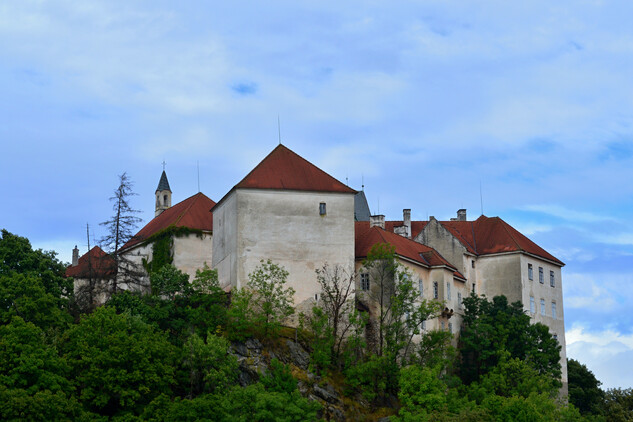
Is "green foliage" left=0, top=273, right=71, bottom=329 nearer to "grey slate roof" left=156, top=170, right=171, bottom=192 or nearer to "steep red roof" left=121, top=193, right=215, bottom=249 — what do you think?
"steep red roof" left=121, top=193, right=215, bottom=249

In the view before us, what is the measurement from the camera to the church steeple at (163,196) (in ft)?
349

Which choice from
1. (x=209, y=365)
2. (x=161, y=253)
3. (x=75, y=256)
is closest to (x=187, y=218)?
(x=161, y=253)

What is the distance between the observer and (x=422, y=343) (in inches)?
2945

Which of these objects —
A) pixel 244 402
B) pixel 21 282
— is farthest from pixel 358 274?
pixel 21 282

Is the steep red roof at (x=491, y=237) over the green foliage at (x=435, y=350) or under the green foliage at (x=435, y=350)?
over

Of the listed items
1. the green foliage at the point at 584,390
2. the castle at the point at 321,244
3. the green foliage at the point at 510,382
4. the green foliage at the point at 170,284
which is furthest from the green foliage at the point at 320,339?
the green foliage at the point at 584,390

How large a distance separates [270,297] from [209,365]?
7.29 meters

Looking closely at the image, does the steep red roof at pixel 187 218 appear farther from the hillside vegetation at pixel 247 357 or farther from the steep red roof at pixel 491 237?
the steep red roof at pixel 491 237

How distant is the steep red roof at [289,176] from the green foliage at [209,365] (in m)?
12.8

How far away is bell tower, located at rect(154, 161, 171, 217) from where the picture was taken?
10626cm

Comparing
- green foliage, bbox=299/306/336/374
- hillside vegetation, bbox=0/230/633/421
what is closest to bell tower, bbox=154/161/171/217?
hillside vegetation, bbox=0/230/633/421

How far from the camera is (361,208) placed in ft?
398

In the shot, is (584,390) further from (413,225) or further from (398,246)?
(398,246)

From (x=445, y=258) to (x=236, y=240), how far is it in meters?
20.9
